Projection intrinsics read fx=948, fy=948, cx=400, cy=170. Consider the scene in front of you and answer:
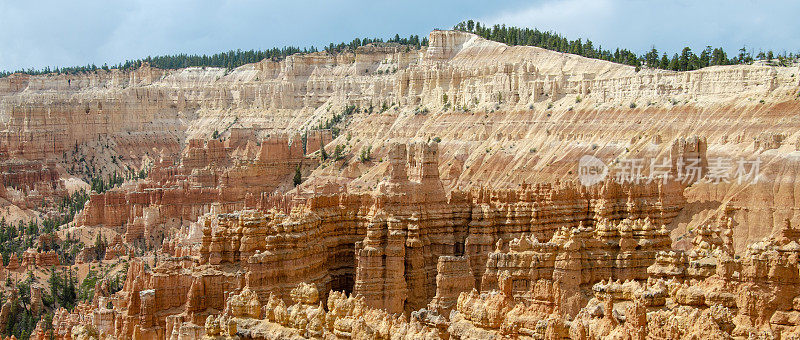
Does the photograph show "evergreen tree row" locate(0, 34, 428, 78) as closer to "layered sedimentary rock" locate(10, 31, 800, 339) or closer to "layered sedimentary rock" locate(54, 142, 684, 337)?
"layered sedimentary rock" locate(10, 31, 800, 339)

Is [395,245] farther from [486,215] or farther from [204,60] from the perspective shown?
[204,60]

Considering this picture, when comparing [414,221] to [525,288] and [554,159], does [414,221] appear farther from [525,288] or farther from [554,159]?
[554,159]

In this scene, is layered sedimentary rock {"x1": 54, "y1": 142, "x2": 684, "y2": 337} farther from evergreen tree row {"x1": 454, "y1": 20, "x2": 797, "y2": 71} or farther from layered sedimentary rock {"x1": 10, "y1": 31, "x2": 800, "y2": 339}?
evergreen tree row {"x1": 454, "y1": 20, "x2": 797, "y2": 71}

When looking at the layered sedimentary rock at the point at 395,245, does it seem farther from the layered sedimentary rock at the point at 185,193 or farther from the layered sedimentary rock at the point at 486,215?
the layered sedimentary rock at the point at 185,193

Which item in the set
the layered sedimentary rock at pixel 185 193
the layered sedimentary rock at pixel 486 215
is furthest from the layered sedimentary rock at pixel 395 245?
the layered sedimentary rock at pixel 185 193

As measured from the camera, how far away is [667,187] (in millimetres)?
40875

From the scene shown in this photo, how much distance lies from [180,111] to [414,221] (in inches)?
4992

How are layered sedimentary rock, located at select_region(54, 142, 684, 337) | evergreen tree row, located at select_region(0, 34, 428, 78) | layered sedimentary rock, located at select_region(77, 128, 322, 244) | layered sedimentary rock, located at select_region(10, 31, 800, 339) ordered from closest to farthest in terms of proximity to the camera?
layered sedimentary rock, located at select_region(10, 31, 800, 339)
layered sedimentary rock, located at select_region(54, 142, 684, 337)
layered sedimentary rock, located at select_region(77, 128, 322, 244)
evergreen tree row, located at select_region(0, 34, 428, 78)

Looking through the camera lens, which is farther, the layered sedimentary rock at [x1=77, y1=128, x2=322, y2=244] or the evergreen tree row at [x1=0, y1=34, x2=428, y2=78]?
the evergreen tree row at [x1=0, y1=34, x2=428, y2=78]

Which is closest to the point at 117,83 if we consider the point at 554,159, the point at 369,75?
the point at 369,75

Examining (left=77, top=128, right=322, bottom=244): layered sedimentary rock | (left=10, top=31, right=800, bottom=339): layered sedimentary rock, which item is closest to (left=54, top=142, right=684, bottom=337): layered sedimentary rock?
(left=10, top=31, right=800, bottom=339): layered sedimentary rock

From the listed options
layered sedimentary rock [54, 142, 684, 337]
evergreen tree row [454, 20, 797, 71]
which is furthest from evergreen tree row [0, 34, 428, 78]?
layered sedimentary rock [54, 142, 684, 337]

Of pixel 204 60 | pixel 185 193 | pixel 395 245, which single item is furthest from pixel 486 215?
pixel 204 60

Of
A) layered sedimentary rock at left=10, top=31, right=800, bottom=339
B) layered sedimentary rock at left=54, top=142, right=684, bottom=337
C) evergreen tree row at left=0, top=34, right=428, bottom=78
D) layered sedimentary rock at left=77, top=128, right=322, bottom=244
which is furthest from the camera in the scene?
evergreen tree row at left=0, top=34, right=428, bottom=78
